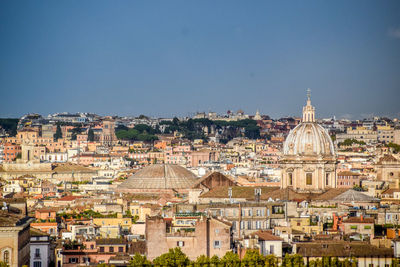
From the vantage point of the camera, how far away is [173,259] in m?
45.2

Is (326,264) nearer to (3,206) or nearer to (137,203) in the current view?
(3,206)

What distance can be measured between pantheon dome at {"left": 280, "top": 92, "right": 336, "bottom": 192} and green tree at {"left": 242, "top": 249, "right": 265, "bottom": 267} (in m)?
34.9

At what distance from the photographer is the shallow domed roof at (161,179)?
100 m

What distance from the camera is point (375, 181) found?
313 feet

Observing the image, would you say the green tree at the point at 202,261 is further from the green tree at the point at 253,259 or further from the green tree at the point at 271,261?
the green tree at the point at 271,261

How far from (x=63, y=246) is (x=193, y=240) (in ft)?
27.0

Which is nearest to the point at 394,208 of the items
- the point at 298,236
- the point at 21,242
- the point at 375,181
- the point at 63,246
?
the point at 298,236

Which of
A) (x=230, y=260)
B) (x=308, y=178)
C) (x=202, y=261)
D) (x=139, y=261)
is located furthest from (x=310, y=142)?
(x=139, y=261)

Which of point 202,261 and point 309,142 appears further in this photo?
point 309,142

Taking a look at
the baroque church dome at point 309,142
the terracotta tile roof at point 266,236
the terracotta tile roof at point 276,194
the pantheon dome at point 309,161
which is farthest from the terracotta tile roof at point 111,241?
the baroque church dome at point 309,142

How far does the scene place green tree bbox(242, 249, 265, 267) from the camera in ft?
147

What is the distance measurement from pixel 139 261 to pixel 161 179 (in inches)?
2221

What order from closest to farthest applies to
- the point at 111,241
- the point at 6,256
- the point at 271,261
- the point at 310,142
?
1. the point at 271,261
2. the point at 6,256
3. the point at 111,241
4. the point at 310,142

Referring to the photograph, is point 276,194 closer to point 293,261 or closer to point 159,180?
point 159,180
